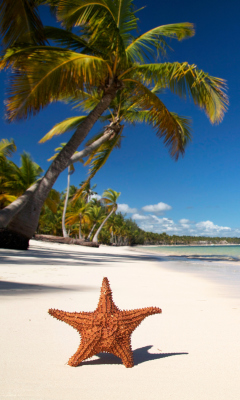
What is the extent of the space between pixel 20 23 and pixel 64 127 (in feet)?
16.3

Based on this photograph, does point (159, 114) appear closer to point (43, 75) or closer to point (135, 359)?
point (43, 75)

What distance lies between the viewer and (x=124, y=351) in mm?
1640

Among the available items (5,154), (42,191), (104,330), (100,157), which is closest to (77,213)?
(5,154)

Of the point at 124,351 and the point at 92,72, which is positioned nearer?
the point at 124,351

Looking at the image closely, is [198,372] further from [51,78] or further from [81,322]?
[51,78]

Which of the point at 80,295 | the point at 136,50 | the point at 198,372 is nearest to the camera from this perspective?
the point at 198,372

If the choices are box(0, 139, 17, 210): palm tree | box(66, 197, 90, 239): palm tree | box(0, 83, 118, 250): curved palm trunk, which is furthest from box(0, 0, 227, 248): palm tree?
box(66, 197, 90, 239): palm tree

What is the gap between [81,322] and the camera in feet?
5.44

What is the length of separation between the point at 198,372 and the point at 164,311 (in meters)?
1.55

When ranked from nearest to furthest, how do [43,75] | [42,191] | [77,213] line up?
1. [43,75]
2. [42,191]
3. [77,213]

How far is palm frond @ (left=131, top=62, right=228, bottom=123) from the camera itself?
9234mm

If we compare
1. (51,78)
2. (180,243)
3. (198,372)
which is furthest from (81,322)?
(180,243)

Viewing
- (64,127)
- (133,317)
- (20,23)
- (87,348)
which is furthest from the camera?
(64,127)

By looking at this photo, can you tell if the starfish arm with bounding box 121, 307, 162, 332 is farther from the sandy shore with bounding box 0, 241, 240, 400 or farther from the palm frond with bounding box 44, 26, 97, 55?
the palm frond with bounding box 44, 26, 97, 55
